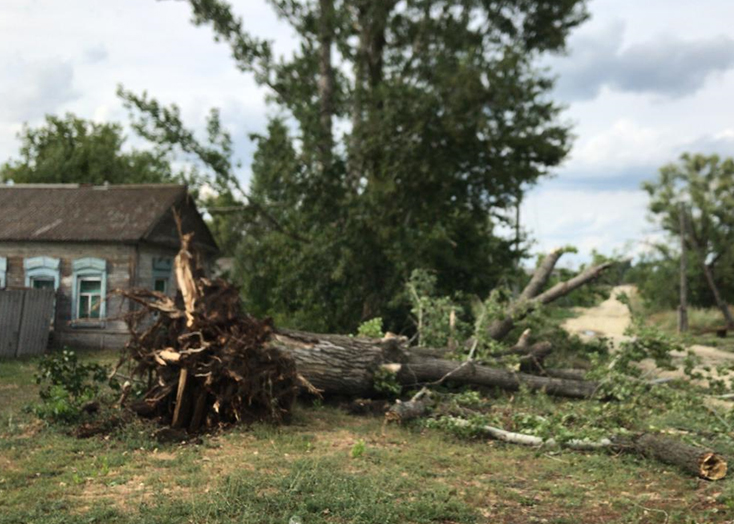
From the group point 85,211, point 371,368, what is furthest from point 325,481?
point 85,211

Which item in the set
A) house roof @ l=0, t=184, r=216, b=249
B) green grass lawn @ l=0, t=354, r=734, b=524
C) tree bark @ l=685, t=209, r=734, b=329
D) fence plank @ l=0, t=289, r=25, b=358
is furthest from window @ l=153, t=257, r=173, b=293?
tree bark @ l=685, t=209, r=734, b=329

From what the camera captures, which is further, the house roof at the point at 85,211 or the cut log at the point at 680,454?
the house roof at the point at 85,211

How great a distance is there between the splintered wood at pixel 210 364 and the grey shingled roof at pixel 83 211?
10.4 metres

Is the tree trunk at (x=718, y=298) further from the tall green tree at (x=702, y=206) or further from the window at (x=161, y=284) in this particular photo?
the window at (x=161, y=284)

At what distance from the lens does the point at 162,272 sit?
2114 centimetres

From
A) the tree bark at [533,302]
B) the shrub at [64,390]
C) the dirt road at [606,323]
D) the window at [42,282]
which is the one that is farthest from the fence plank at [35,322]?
the dirt road at [606,323]

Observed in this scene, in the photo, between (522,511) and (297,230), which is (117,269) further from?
(522,511)

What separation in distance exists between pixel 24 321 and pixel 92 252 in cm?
264

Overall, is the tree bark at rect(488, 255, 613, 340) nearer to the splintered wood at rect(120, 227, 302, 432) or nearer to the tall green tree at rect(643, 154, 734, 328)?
the splintered wood at rect(120, 227, 302, 432)

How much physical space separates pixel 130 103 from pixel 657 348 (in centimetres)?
1599

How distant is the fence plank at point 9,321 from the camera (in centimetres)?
1830

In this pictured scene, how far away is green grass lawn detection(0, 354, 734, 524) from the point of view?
6020mm

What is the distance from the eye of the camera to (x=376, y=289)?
18734 mm

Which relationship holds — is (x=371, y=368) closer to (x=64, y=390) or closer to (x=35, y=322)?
(x=64, y=390)
